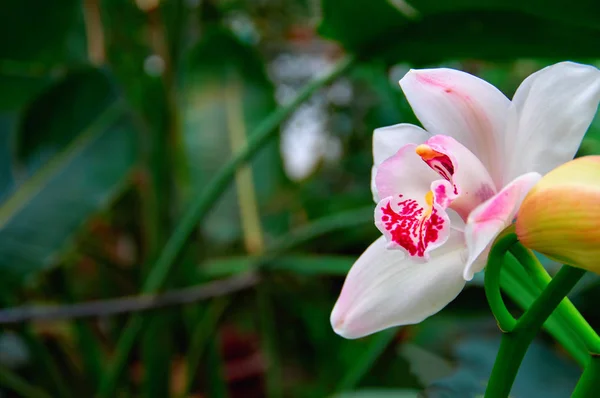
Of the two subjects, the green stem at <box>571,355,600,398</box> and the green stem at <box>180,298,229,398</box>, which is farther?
the green stem at <box>180,298,229,398</box>

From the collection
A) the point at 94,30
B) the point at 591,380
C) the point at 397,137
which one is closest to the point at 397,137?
the point at 397,137

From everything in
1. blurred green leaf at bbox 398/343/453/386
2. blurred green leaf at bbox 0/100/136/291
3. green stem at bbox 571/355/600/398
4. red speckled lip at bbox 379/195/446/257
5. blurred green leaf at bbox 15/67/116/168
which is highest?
red speckled lip at bbox 379/195/446/257

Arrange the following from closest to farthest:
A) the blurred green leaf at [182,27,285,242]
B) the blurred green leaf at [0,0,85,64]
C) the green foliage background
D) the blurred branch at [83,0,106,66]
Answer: the green foliage background
the blurred green leaf at [0,0,85,64]
the blurred green leaf at [182,27,285,242]
the blurred branch at [83,0,106,66]

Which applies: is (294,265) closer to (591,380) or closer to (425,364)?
(425,364)

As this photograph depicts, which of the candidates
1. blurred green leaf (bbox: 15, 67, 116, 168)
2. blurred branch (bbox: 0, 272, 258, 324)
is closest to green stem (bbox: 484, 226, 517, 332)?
blurred branch (bbox: 0, 272, 258, 324)

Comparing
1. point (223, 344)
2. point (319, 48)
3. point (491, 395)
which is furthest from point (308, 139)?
point (491, 395)

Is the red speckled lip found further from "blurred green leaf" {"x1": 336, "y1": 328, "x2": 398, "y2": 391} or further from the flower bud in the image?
"blurred green leaf" {"x1": 336, "y1": 328, "x2": 398, "y2": 391}

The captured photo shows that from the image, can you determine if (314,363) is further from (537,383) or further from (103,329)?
(537,383)

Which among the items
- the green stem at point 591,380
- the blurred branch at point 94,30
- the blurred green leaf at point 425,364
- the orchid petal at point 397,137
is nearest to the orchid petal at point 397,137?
the orchid petal at point 397,137
